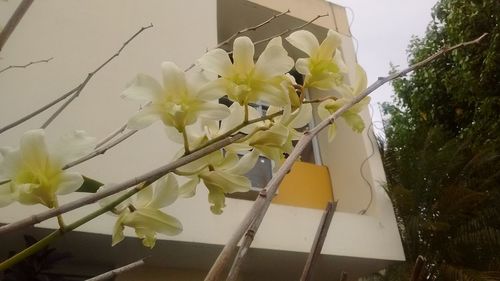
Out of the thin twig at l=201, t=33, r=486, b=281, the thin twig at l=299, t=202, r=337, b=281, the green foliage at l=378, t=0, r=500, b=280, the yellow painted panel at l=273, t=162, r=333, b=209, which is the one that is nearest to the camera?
the thin twig at l=201, t=33, r=486, b=281

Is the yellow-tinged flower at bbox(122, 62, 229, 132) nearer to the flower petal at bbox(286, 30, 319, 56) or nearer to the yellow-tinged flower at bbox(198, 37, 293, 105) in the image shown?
the yellow-tinged flower at bbox(198, 37, 293, 105)

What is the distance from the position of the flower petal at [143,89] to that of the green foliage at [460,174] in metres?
3.40

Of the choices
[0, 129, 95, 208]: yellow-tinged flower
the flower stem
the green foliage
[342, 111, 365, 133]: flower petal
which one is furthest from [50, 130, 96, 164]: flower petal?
the green foliage

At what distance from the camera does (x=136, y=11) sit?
10.3 ft

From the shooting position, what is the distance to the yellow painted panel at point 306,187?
3719 millimetres

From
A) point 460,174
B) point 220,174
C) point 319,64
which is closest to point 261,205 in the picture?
point 220,174

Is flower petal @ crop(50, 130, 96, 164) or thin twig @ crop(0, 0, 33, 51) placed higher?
thin twig @ crop(0, 0, 33, 51)

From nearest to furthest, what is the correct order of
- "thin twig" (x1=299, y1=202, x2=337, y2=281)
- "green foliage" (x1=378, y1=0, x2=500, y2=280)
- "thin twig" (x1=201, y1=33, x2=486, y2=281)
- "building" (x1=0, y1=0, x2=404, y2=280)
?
"thin twig" (x1=201, y1=33, x2=486, y2=281) < "thin twig" (x1=299, y1=202, x2=337, y2=281) < "building" (x1=0, y1=0, x2=404, y2=280) < "green foliage" (x1=378, y1=0, x2=500, y2=280)

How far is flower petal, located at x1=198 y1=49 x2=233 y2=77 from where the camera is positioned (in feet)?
1.67

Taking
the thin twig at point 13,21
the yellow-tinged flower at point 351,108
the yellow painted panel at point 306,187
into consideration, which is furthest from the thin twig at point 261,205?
the yellow painted panel at point 306,187

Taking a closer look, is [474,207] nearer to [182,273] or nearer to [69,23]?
[182,273]

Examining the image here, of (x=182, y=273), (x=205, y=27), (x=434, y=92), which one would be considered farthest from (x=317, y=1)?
(x=434, y=92)

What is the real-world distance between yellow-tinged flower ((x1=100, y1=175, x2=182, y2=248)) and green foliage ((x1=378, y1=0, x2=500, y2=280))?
11.0 ft

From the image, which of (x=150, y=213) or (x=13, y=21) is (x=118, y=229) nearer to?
(x=150, y=213)
